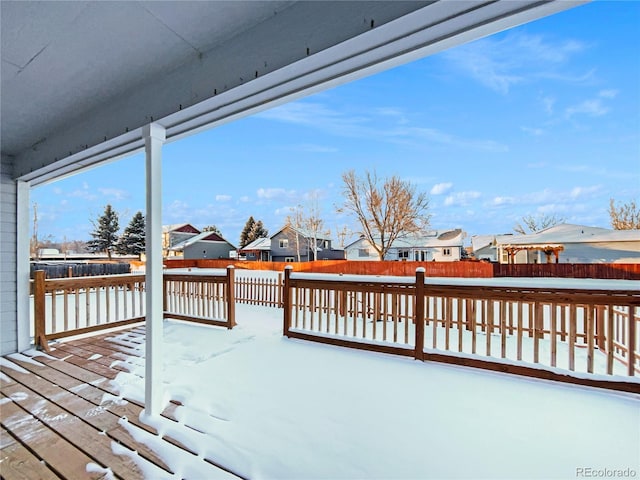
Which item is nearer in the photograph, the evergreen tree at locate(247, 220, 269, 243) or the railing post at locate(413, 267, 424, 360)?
the railing post at locate(413, 267, 424, 360)

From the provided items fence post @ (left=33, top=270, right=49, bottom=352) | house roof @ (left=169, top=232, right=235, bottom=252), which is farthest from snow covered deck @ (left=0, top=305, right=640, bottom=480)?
house roof @ (left=169, top=232, right=235, bottom=252)

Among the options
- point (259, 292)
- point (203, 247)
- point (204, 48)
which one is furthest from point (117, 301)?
point (203, 247)

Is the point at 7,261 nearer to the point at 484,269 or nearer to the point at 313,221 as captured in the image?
→ the point at 484,269

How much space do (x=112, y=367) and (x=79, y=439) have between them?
1.33 m

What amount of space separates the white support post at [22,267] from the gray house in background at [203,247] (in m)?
24.6

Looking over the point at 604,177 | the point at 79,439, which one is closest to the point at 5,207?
the point at 79,439

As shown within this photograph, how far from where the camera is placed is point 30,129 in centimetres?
270

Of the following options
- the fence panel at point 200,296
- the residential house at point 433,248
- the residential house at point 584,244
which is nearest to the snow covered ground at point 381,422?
the fence panel at point 200,296

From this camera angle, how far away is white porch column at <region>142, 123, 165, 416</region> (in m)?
2.05

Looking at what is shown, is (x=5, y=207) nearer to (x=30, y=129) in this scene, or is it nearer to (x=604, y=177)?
(x=30, y=129)

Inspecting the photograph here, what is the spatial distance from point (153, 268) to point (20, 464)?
1280 millimetres

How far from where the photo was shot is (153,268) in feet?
6.91

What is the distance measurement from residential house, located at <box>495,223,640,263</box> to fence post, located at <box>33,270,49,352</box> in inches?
670

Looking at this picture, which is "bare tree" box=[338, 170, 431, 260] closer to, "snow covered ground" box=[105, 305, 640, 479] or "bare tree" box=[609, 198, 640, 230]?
"bare tree" box=[609, 198, 640, 230]
